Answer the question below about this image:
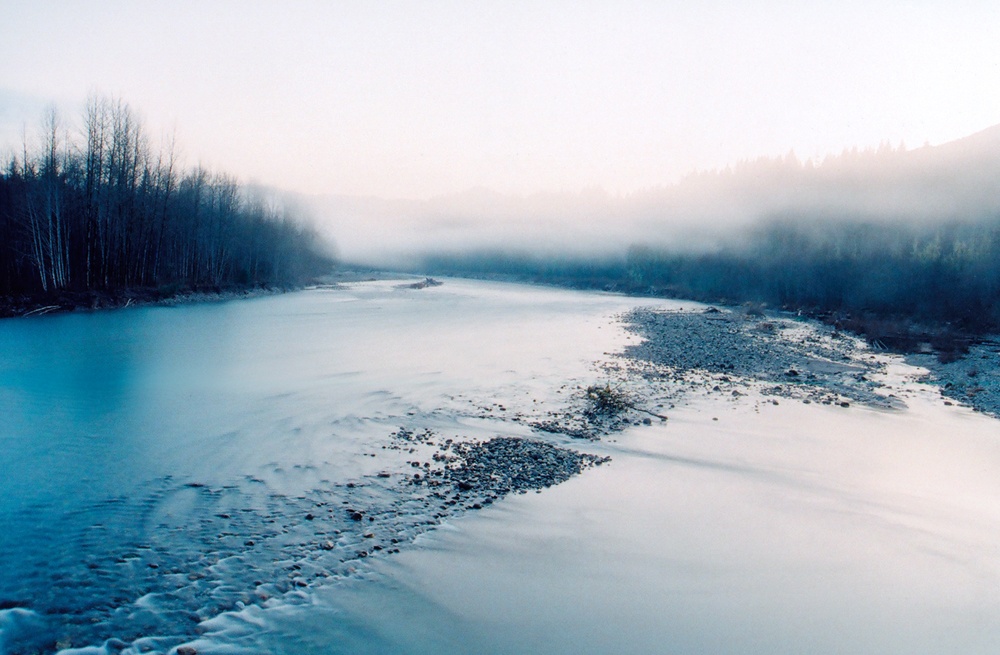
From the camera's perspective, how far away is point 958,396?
19297 mm

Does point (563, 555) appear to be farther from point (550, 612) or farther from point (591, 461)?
point (591, 461)

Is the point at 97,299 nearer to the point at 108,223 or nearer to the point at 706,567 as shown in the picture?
the point at 108,223

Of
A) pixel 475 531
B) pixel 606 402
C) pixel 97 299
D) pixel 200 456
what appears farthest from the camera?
pixel 97 299

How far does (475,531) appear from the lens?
8172mm

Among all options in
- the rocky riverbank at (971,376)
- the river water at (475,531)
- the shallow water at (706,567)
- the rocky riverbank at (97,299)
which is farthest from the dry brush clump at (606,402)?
the rocky riverbank at (97,299)

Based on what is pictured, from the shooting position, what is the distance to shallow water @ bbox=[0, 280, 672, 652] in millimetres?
6348

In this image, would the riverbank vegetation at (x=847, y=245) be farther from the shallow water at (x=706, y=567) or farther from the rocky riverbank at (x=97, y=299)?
the rocky riverbank at (x=97, y=299)

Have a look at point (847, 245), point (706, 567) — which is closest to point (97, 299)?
point (706, 567)

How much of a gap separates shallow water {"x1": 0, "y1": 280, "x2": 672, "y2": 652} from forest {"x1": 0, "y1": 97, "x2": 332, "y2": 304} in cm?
1211

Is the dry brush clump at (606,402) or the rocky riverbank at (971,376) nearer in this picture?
the dry brush clump at (606,402)

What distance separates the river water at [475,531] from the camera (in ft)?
20.1

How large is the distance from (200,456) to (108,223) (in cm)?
3856

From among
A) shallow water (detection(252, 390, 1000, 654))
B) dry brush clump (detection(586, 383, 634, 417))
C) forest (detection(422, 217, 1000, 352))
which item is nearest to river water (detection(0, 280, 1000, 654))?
shallow water (detection(252, 390, 1000, 654))

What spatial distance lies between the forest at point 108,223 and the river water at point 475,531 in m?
26.9
